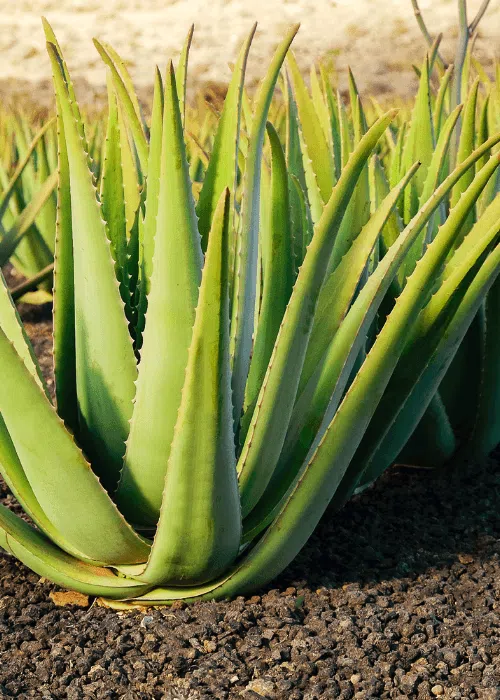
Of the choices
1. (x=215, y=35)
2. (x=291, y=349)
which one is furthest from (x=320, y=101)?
(x=215, y=35)

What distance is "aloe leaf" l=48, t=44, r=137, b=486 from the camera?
99cm

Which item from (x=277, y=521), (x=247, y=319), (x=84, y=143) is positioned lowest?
(x=277, y=521)

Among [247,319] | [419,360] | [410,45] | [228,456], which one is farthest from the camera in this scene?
[410,45]

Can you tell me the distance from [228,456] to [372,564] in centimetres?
40

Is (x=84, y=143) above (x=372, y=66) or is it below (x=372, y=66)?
above

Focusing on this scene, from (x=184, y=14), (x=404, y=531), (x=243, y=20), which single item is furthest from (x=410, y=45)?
(x=404, y=531)

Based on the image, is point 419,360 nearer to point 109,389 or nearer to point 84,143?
point 109,389

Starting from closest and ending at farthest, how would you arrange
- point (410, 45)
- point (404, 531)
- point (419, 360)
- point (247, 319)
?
point (247, 319), point (419, 360), point (404, 531), point (410, 45)

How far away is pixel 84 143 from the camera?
1020 millimetres

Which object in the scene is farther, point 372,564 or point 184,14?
point 184,14

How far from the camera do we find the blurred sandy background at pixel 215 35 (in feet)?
28.4

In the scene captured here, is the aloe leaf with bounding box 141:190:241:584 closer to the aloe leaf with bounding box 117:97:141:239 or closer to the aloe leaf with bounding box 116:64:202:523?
the aloe leaf with bounding box 116:64:202:523

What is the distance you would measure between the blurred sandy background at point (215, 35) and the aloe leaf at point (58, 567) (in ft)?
26.2

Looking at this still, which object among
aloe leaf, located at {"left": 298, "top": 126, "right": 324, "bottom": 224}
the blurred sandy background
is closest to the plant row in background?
aloe leaf, located at {"left": 298, "top": 126, "right": 324, "bottom": 224}
